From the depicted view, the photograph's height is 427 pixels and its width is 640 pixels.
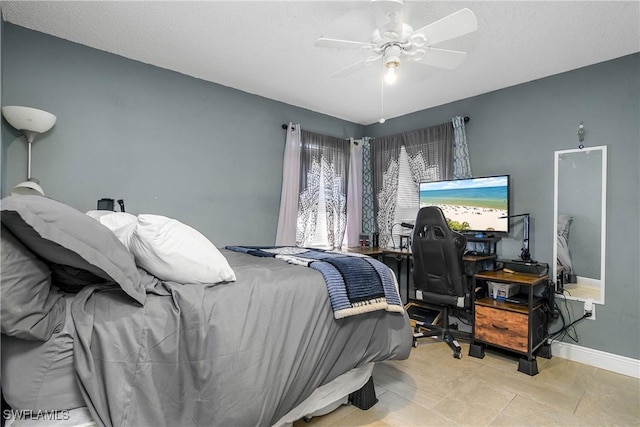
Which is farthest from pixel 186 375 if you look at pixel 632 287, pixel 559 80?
pixel 559 80

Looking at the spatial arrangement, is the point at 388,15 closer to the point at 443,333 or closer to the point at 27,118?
the point at 27,118

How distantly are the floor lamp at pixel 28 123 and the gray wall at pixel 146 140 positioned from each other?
149 millimetres

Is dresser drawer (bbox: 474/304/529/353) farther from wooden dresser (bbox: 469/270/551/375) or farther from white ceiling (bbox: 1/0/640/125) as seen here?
white ceiling (bbox: 1/0/640/125)

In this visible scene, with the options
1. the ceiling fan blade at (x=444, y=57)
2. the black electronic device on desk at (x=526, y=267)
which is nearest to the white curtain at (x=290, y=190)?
the ceiling fan blade at (x=444, y=57)

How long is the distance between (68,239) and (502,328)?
295cm

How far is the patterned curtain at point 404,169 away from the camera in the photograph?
370 cm

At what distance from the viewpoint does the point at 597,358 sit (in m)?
2.63

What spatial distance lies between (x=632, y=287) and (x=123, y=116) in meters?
4.42

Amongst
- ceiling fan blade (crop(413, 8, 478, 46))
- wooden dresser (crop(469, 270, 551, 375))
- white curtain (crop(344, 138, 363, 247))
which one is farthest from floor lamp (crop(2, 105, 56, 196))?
wooden dresser (crop(469, 270, 551, 375))

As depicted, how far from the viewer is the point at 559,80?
114 inches

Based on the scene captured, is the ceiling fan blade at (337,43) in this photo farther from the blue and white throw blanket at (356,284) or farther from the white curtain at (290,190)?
the white curtain at (290,190)

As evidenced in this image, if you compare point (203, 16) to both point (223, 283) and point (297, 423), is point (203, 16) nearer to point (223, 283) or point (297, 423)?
point (223, 283)

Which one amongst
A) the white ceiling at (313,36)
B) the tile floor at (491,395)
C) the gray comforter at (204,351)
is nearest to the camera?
the gray comforter at (204,351)

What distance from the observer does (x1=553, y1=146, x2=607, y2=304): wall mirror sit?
268cm
